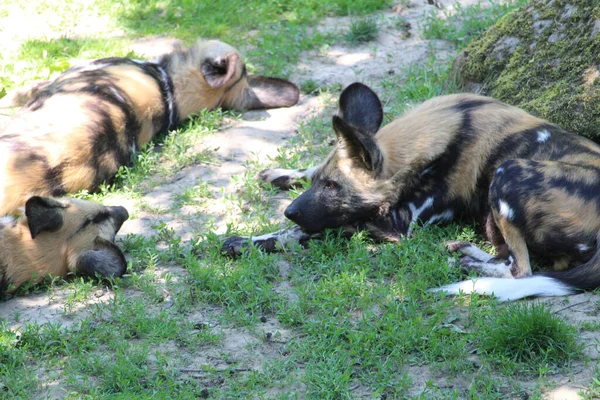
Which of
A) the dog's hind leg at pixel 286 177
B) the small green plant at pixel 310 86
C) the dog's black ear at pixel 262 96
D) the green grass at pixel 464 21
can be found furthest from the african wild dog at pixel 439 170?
the green grass at pixel 464 21

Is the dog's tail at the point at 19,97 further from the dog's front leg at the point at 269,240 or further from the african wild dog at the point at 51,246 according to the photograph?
the dog's front leg at the point at 269,240

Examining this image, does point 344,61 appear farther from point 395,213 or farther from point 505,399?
point 505,399

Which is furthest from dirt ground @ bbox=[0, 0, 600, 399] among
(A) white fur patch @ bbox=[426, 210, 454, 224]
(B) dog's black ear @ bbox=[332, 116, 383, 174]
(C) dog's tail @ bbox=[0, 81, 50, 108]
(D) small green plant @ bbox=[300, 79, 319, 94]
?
(C) dog's tail @ bbox=[0, 81, 50, 108]

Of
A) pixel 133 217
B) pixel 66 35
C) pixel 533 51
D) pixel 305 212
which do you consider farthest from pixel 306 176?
pixel 66 35

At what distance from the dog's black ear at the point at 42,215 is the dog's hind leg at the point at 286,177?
1.19 meters

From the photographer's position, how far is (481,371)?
2.86 meters

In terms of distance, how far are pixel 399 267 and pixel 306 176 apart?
99 cm

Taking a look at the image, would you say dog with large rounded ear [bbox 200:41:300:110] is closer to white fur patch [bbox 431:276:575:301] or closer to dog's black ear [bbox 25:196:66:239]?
dog's black ear [bbox 25:196:66:239]

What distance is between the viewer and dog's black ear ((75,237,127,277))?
358 centimetres

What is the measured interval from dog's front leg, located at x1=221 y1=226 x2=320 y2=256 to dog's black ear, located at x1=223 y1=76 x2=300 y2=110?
64.0 inches

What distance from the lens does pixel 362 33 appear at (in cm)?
597

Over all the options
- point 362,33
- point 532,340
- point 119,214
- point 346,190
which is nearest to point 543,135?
point 346,190

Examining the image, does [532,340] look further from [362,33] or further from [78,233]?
[362,33]

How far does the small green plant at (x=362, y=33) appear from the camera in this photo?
5957 millimetres
